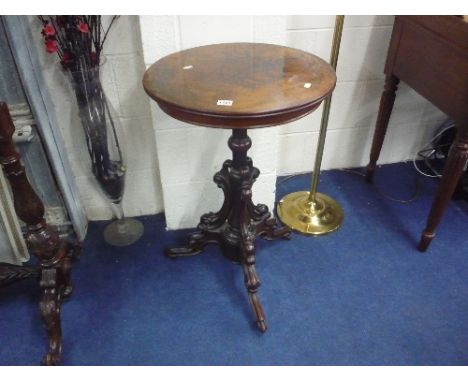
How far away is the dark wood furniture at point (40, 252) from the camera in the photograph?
115 cm

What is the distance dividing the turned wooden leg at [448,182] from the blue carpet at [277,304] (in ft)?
0.31

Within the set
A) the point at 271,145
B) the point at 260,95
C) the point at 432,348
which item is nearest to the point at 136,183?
the point at 271,145

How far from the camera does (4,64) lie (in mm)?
1330

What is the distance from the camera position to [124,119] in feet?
5.28

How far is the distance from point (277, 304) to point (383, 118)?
99cm

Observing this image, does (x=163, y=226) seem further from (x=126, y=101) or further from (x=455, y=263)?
(x=455, y=263)

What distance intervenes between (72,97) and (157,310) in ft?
2.60

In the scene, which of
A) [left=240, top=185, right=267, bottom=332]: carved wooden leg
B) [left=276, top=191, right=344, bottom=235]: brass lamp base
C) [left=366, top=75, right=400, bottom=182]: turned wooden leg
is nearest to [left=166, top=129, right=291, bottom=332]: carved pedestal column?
[left=240, top=185, right=267, bottom=332]: carved wooden leg

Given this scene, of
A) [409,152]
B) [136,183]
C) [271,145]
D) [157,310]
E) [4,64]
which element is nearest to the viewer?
[4,64]

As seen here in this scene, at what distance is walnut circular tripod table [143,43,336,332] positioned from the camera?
1030 millimetres

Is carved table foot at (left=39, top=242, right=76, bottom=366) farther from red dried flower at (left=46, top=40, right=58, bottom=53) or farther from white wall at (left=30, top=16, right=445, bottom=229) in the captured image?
red dried flower at (left=46, top=40, right=58, bottom=53)

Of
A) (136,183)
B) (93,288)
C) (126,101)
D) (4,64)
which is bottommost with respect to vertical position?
(93,288)

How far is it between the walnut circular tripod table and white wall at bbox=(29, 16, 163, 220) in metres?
0.27

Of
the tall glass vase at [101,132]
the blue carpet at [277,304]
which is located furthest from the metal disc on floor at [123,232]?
the tall glass vase at [101,132]
